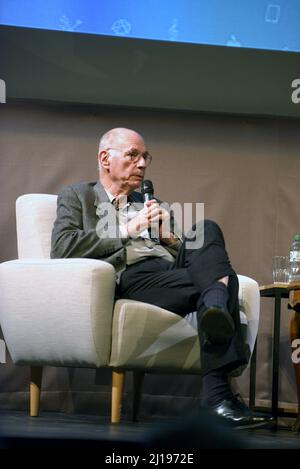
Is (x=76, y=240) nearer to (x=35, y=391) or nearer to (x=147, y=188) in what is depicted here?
(x=147, y=188)

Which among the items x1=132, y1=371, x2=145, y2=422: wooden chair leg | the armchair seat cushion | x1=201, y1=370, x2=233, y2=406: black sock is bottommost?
x1=132, y1=371, x2=145, y2=422: wooden chair leg

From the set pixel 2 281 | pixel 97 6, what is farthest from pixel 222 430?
pixel 97 6

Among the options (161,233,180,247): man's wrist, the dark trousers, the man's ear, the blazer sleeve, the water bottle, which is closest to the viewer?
the dark trousers

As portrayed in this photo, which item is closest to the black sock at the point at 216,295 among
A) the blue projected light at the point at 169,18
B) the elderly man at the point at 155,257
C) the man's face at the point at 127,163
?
the elderly man at the point at 155,257

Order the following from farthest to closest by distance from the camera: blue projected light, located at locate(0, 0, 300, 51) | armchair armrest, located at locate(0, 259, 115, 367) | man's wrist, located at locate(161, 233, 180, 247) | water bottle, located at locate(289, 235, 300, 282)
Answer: water bottle, located at locate(289, 235, 300, 282)
blue projected light, located at locate(0, 0, 300, 51)
man's wrist, located at locate(161, 233, 180, 247)
armchair armrest, located at locate(0, 259, 115, 367)

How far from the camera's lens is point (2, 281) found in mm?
2582

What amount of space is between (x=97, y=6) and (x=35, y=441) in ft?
7.78

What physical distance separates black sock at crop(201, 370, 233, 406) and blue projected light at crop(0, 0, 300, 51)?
1591 millimetres

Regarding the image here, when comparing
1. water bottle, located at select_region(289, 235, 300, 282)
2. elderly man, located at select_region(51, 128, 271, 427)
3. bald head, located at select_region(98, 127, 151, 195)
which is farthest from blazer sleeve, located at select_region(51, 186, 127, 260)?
water bottle, located at select_region(289, 235, 300, 282)

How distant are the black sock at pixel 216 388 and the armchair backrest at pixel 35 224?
0.92 metres

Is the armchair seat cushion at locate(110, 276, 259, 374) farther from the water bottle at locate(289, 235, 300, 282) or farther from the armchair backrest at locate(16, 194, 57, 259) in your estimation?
the water bottle at locate(289, 235, 300, 282)

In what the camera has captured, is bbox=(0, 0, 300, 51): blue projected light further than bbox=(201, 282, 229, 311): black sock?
Yes

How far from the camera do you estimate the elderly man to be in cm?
215
